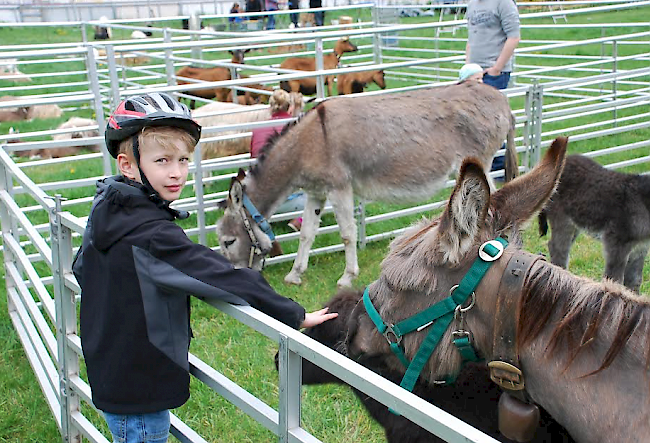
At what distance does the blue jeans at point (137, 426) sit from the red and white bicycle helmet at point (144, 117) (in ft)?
2.91

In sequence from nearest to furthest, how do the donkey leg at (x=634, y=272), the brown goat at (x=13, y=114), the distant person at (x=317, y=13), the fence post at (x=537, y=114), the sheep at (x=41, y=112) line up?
the donkey leg at (x=634, y=272) → the fence post at (x=537, y=114) → the brown goat at (x=13, y=114) → the sheep at (x=41, y=112) → the distant person at (x=317, y=13)

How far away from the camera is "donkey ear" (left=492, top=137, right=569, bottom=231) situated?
1855mm

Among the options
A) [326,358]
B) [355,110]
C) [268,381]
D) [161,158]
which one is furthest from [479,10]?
[326,358]

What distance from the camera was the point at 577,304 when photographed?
173 centimetres

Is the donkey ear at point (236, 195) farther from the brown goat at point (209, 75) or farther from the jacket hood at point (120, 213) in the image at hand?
the brown goat at point (209, 75)

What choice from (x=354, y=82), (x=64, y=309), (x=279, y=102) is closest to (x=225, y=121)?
(x=279, y=102)

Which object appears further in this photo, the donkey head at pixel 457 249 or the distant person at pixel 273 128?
the distant person at pixel 273 128

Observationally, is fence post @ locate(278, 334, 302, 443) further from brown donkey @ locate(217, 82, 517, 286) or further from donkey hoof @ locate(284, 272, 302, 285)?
donkey hoof @ locate(284, 272, 302, 285)

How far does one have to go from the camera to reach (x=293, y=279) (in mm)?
5703

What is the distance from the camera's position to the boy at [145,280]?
1.85 metres

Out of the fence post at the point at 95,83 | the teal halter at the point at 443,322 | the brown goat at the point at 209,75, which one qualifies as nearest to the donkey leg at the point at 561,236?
the teal halter at the point at 443,322

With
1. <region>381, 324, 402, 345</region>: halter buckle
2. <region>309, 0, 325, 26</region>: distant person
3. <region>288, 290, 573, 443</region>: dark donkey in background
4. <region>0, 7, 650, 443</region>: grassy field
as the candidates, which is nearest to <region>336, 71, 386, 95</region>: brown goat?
<region>309, 0, 325, 26</region>: distant person

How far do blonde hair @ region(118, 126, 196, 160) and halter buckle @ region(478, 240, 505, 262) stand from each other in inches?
38.8

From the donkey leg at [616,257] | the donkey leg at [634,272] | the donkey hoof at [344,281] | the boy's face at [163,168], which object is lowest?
the donkey hoof at [344,281]
